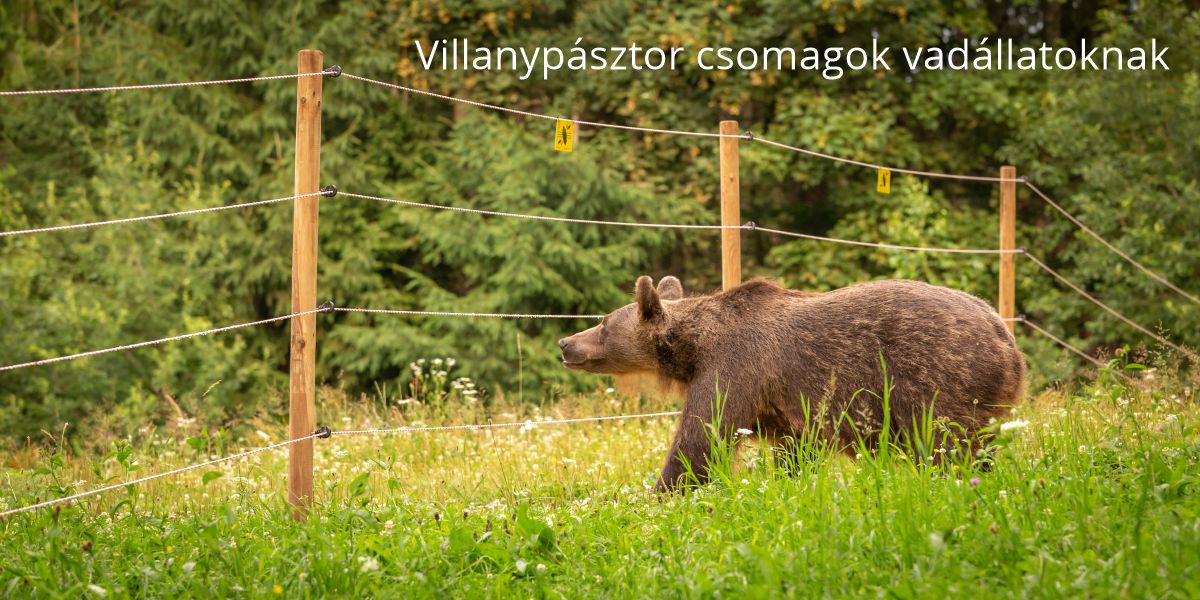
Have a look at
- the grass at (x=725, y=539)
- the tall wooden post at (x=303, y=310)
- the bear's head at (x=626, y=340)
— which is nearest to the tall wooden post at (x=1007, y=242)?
the grass at (x=725, y=539)

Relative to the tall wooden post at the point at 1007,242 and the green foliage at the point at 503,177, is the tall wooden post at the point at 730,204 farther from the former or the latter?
the green foliage at the point at 503,177

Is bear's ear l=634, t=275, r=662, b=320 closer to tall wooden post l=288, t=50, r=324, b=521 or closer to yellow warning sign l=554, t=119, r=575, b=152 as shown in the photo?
yellow warning sign l=554, t=119, r=575, b=152

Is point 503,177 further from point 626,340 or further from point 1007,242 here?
point 626,340

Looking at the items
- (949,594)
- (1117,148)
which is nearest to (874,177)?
(1117,148)

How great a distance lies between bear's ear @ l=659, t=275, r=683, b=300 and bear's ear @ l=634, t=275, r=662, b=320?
610mm

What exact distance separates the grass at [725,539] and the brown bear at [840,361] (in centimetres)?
33

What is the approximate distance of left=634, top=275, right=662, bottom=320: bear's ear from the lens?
5.93 m

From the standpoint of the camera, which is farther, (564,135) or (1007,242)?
(1007,242)

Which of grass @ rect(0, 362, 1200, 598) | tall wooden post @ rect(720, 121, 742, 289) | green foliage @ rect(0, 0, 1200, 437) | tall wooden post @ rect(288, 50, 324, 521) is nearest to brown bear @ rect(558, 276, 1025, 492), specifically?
grass @ rect(0, 362, 1200, 598)

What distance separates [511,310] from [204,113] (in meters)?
6.14

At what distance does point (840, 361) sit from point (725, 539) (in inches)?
64.0

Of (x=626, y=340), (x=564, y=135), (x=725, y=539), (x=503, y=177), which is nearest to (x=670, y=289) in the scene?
(x=626, y=340)

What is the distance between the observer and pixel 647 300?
5984 mm

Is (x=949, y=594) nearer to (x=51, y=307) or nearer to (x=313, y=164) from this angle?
(x=313, y=164)
